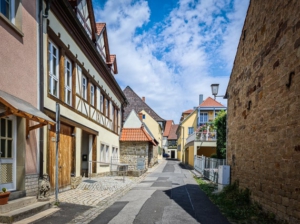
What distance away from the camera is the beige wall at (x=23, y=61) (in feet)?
20.0

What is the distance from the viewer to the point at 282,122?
568 centimetres

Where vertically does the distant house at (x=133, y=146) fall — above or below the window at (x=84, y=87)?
below

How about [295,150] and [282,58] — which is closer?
[295,150]

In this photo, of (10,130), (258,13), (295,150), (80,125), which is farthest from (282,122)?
(80,125)

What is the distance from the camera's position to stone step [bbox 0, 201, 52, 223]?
202 inches

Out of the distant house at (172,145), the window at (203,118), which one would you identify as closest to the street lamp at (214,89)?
the window at (203,118)

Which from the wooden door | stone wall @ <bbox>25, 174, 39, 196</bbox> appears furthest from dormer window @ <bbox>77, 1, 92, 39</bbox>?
stone wall @ <bbox>25, 174, 39, 196</bbox>

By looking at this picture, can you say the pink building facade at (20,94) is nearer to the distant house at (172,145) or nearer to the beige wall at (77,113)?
the beige wall at (77,113)

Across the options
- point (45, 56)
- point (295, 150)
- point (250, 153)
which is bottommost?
point (250, 153)

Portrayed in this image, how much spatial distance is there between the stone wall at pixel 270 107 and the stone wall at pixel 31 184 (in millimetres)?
6076

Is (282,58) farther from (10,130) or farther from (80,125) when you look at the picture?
(80,125)

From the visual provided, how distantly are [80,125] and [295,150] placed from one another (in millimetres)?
9166

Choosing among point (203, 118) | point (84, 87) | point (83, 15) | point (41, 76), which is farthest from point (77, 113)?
point (203, 118)

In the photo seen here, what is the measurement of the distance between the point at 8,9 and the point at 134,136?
1687cm
